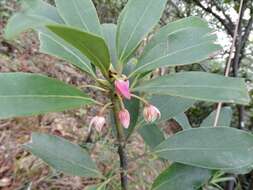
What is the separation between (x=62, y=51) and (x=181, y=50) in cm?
20

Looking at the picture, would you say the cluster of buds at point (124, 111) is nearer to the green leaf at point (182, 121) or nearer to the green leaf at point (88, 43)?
the green leaf at point (88, 43)

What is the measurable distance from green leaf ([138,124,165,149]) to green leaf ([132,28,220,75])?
20cm

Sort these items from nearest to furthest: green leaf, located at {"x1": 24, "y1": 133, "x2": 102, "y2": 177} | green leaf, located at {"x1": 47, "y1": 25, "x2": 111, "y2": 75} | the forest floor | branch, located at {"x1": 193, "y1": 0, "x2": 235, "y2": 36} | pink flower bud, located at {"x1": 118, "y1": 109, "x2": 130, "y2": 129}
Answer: green leaf, located at {"x1": 47, "y1": 25, "x2": 111, "y2": 75} → pink flower bud, located at {"x1": 118, "y1": 109, "x2": 130, "y2": 129} → green leaf, located at {"x1": 24, "y1": 133, "x2": 102, "y2": 177} → branch, located at {"x1": 193, "y1": 0, "x2": 235, "y2": 36} → the forest floor

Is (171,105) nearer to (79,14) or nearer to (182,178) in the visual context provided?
(182,178)

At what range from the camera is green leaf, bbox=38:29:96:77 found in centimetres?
67

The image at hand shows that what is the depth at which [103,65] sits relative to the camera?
607 millimetres

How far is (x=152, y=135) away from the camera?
84 cm

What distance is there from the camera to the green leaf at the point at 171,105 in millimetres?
779

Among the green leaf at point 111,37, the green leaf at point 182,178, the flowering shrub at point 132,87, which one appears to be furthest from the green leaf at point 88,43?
the green leaf at point 182,178

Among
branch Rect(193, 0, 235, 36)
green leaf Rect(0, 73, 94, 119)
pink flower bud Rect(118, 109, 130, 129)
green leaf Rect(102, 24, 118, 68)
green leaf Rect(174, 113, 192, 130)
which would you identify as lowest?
green leaf Rect(174, 113, 192, 130)

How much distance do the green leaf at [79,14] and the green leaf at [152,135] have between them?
0.85ft

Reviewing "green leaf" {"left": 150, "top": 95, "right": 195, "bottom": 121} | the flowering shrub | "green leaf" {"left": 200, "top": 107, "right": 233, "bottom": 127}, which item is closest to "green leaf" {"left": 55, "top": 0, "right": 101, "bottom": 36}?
the flowering shrub

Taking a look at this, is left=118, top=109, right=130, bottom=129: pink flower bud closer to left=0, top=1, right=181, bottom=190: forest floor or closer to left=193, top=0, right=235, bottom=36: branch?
left=0, top=1, right=181, bottom=190: forest floor

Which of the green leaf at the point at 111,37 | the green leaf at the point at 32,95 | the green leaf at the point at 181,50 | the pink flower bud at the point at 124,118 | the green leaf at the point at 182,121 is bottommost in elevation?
the green leaf at the point at 182,121
